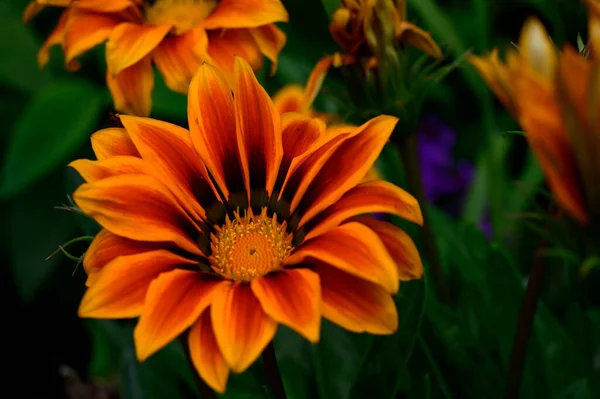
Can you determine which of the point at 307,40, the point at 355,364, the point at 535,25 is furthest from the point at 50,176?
the point at 535,25

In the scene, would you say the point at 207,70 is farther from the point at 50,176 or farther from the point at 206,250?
the point at 50,176

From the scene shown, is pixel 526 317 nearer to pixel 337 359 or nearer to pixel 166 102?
pixel 337 359

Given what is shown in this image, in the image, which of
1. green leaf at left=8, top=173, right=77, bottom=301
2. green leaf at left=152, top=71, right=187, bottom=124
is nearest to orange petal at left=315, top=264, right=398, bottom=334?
green leaf at left=152, top=71, right=187, bottom=124

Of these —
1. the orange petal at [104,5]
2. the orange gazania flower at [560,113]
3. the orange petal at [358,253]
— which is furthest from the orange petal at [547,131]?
the orange petal at [104,5]

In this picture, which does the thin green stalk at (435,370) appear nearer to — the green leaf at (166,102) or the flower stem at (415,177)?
the flower stem at (415,177)

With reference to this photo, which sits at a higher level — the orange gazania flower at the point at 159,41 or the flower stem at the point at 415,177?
the orange gazania flower at the point at 159,41

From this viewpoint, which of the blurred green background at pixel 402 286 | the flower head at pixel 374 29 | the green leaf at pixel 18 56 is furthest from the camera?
the green leaf at pixel 18 56

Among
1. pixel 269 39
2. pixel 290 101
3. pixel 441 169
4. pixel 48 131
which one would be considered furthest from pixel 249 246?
pixel 441 169
